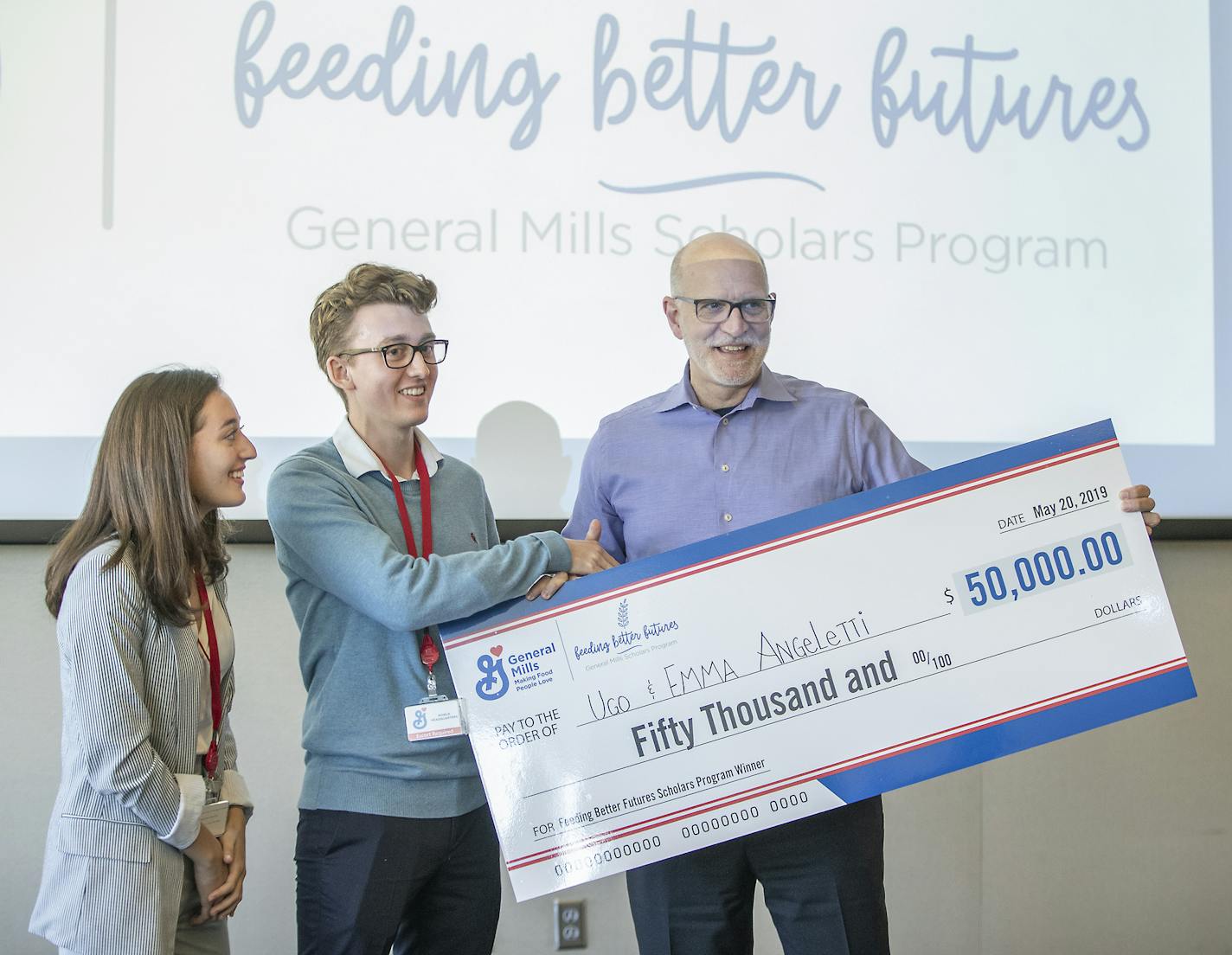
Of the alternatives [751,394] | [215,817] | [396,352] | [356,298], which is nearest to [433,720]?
[215,817]

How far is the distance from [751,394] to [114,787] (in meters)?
1.19

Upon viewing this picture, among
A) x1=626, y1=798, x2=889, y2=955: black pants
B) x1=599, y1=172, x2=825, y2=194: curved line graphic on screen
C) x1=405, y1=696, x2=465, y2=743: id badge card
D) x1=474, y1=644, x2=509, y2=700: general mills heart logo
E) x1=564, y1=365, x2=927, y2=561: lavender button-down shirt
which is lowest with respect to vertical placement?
x1=626, y1=798, x2=889, y2=955: black pants

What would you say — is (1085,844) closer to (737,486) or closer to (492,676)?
(737,486)

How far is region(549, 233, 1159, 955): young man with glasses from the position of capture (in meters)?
1.82

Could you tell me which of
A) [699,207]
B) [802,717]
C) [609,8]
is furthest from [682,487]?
[609,8]

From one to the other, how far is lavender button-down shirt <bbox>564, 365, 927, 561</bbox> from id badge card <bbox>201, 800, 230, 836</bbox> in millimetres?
794

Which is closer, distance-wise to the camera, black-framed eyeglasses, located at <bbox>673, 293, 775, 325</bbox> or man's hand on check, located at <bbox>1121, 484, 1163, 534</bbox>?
man's hand on check, located at <bbox>1121, 484, 1163, 534</bbox>

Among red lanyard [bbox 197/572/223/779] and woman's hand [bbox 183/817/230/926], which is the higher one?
red lanyard [bbox 197/572/223/779]

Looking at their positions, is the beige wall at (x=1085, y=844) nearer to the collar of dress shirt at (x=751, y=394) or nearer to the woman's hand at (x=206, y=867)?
the woman's hand at (x=206, y=867)

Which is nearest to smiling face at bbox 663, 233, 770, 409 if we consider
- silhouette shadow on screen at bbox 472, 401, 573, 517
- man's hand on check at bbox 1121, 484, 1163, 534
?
man's hand on check at bbox 1121, 484, 1163, 534

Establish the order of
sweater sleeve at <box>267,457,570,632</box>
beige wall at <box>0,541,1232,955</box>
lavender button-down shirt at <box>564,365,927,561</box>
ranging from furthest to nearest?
1. beige wall at <box>0,541,1232,955</box>
2. lavender button-down shirt at <box>564,365,927,561</box>
3. sweater sleeve at <box>267,457,570,632</box>

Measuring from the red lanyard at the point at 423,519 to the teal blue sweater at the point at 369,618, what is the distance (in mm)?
12

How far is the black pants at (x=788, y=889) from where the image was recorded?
181cm

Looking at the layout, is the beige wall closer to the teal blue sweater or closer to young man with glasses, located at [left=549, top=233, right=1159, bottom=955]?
young man with glasses, located at [left=549, top=233, right=1159, bottom=955]
